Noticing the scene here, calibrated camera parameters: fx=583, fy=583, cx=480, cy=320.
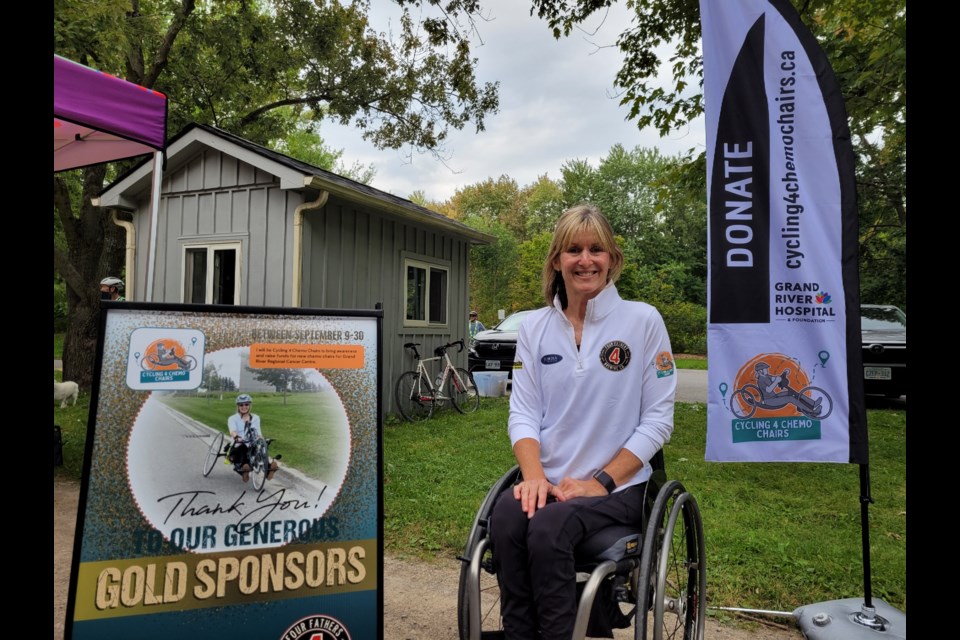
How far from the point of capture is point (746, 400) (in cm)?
273

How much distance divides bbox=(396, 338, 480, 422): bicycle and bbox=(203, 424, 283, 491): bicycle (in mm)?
6548

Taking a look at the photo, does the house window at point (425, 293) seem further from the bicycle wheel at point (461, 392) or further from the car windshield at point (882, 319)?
the car windshield at point (882, 319)

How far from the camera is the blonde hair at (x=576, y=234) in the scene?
2232 mm

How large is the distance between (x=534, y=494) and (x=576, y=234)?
0.97 metres

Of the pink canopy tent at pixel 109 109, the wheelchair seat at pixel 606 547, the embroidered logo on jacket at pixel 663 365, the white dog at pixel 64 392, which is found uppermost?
the pink canopy tent at pixel 109 109

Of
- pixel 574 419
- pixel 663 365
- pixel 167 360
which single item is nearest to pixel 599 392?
pixel 574 419

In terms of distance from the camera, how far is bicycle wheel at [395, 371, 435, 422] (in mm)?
8750

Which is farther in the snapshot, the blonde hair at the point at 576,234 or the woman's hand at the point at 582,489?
the blonde hair at the point at 576,234

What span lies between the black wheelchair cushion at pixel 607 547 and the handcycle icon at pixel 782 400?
3.71 ft

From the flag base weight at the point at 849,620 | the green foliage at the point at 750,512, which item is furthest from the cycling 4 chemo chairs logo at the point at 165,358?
the flag base weight at the point at 849,620

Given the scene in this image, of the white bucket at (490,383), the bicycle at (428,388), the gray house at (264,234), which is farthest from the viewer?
the white bucket at (490,383)
